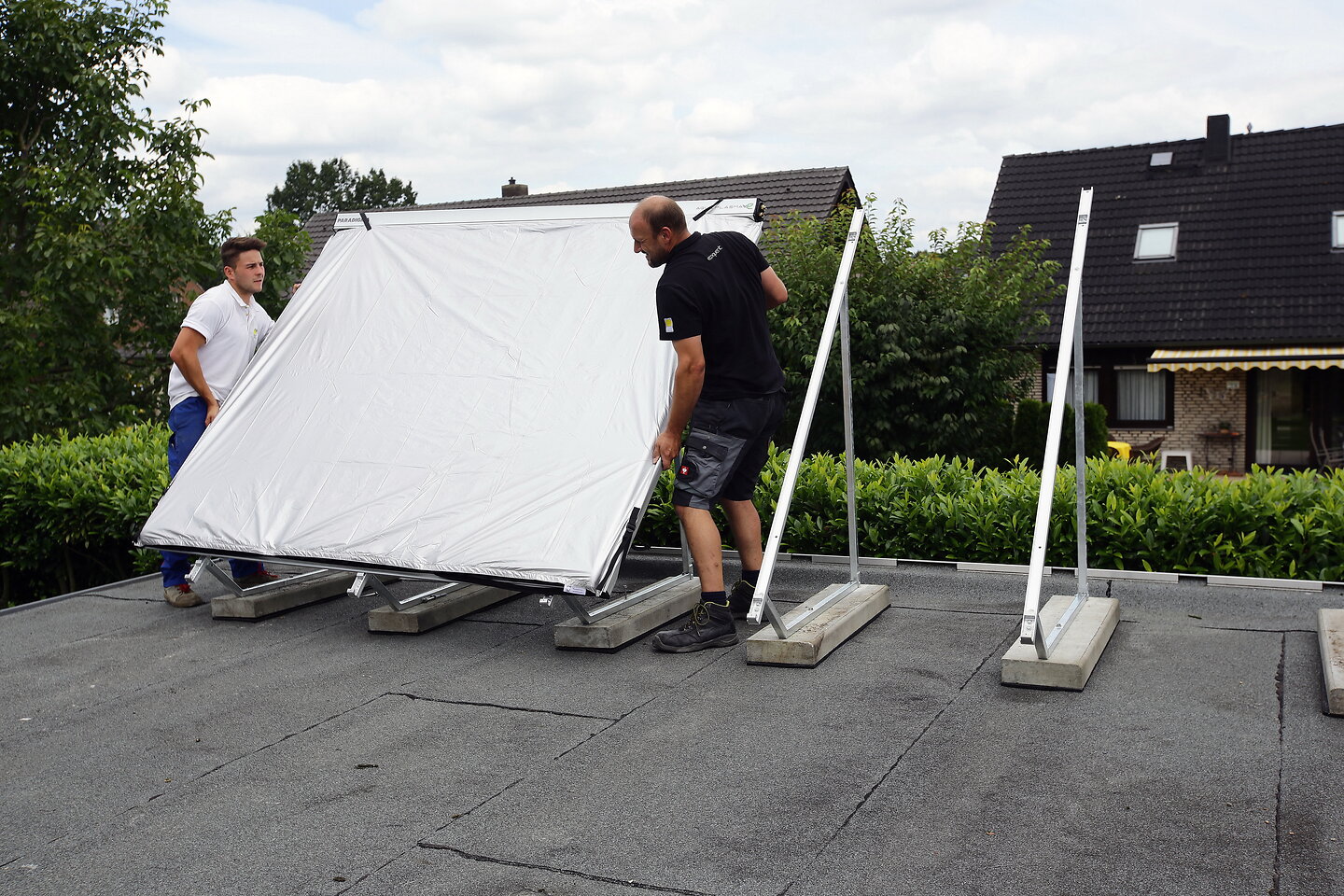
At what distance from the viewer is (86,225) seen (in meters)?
10.2

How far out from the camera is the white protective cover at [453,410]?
14.8ft

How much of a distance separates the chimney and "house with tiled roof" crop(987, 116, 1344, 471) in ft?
0.06

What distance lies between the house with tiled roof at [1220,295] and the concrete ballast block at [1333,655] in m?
15.6

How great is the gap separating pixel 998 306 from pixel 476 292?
6.28 m

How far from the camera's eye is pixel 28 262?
35.5ft

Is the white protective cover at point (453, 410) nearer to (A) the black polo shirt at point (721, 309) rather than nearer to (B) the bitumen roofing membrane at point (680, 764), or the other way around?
(A) the black polo shirt at point (721, 309)

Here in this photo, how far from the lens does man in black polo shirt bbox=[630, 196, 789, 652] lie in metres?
4.44

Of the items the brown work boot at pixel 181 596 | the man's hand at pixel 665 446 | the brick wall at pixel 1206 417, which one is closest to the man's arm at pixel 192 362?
the brown work boot at pixel 181 596

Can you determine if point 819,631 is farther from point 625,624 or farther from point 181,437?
point 181,437

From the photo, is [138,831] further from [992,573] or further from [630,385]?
[992,573]

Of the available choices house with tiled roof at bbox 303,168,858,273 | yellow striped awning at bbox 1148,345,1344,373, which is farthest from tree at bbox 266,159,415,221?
yellow striped awning at bbox 1148,345,1344,373

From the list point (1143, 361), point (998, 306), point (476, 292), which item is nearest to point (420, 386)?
point (476, 292)

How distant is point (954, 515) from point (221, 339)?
3.73m

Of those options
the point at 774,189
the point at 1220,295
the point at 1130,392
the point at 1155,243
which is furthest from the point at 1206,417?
the point at 774,189
